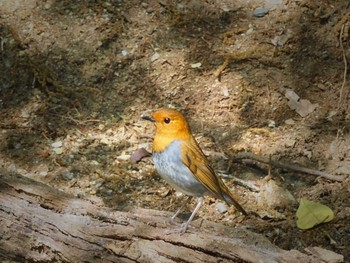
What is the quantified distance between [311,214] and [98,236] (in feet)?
5.83

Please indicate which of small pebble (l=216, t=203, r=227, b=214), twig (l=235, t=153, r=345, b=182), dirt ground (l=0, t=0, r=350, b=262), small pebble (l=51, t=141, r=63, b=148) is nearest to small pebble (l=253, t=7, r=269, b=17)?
dirt ground (l=0, t=0, r=350, b=262)

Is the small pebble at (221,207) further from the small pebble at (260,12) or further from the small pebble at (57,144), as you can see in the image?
the small pebble at (260,12)

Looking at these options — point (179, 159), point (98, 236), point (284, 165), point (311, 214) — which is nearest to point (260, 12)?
point (284, 165)

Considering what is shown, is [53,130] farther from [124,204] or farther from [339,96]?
[339,96]

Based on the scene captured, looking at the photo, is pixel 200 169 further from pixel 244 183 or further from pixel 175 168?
pixel 244 183

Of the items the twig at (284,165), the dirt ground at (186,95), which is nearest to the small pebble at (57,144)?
the dirt ground at (186,95)

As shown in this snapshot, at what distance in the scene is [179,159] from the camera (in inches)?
168

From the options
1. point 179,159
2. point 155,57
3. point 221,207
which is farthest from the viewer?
point 155,57

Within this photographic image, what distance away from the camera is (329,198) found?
497 centimetres

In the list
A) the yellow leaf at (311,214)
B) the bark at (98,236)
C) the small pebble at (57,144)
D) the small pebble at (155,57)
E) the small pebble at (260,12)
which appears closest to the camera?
the bark at (98,236)

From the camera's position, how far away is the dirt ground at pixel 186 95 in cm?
511

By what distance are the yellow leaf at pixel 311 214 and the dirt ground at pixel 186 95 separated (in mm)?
63

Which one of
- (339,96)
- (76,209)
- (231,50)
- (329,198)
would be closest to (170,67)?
(231,50)

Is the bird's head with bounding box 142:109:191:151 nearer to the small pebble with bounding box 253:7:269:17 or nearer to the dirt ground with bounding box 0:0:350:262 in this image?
the dirt ground with bounding box 0:0:350:262
